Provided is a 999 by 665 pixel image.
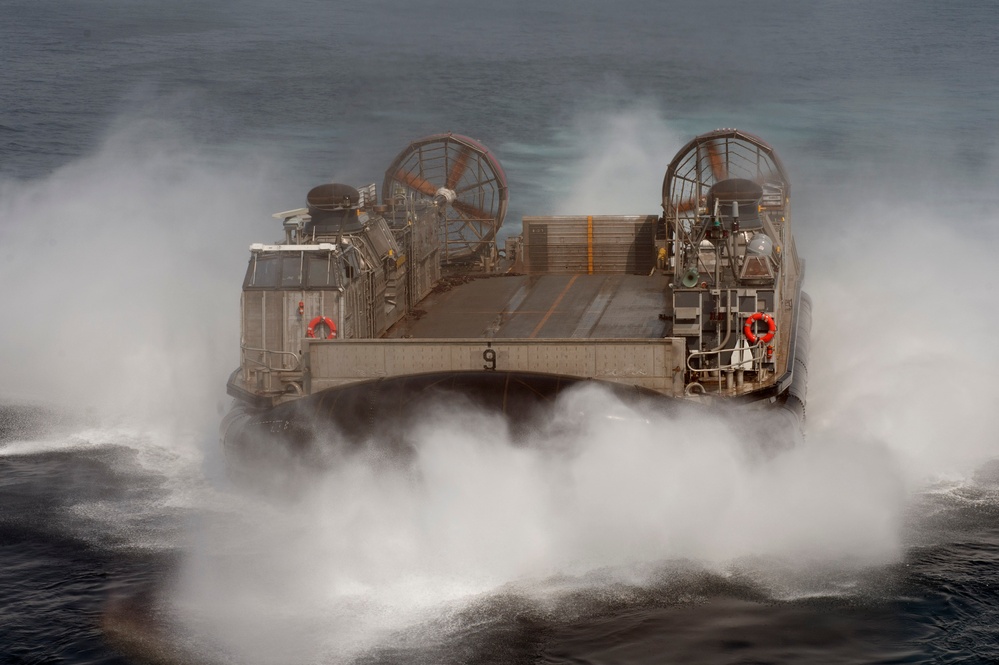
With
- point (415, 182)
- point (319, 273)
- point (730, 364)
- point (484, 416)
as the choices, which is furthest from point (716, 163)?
point (484, 416)

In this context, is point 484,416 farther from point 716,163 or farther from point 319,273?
point 716,163

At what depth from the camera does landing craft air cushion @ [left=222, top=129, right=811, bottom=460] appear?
16.8 metres

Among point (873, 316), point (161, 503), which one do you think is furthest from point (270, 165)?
point (161, 503)

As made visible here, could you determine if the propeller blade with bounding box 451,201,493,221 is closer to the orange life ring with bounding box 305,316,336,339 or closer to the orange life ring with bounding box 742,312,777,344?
the orange life ring with bounding box 305,316,336,339

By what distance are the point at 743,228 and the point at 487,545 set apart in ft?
27.3

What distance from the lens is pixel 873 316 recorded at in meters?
26.0

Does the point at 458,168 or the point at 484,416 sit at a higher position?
the point at 458,168

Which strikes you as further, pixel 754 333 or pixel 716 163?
pixel 716 163

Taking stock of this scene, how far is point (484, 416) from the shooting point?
52.6 feet

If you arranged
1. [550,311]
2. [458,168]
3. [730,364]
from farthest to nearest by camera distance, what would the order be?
[458,168]
[550,311]
[730,364]

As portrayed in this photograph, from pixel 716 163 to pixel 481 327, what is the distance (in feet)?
27.4

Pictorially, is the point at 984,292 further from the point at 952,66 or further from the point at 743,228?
the point at 952,66

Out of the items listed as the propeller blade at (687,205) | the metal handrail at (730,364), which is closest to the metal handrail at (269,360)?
the metal handrail at (730,364)

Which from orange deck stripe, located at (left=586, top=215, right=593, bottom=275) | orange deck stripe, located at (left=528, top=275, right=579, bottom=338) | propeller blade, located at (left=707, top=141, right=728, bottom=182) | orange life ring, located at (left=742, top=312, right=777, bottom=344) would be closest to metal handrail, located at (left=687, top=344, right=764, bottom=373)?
orange life ring, located at (left=742, top=312, right=777, bottom=344)
